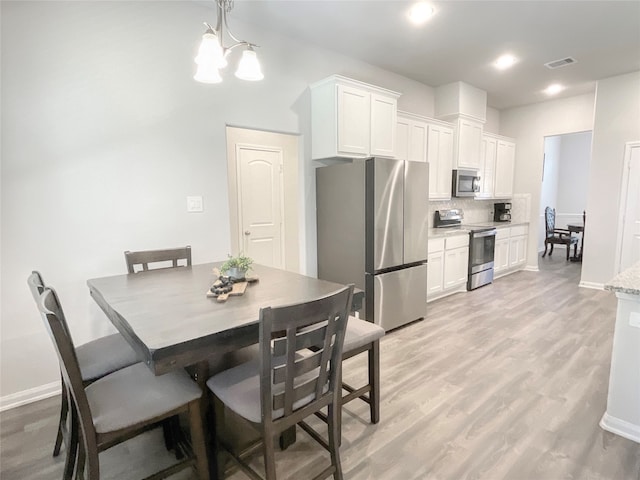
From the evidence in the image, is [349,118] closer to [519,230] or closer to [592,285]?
[519,230]

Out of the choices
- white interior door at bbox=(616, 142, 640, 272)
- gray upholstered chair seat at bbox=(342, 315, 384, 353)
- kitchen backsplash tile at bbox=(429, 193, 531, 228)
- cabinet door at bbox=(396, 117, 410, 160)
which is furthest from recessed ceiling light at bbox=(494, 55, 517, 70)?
gray upholstered chair seat at bbox=(342, 315, 384, 353)

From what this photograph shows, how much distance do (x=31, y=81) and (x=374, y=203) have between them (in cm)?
257

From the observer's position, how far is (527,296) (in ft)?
15.2

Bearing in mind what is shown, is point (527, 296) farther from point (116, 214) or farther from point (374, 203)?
point (116, 214)

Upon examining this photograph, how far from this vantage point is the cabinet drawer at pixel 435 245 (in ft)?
13.4

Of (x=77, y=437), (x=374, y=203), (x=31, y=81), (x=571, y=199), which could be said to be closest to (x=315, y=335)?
(x=77, y=437)

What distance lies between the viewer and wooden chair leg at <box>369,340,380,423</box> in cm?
202

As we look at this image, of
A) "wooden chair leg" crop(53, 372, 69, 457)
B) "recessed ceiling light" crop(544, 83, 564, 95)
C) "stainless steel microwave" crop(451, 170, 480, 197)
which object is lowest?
"wooden chair leg" crop(53, 372, 69, 457)

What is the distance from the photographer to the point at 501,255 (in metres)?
5.54

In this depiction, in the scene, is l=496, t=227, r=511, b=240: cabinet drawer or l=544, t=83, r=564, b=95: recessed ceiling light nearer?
l=544, t=83, r=564, b=95: recessed ceiling light

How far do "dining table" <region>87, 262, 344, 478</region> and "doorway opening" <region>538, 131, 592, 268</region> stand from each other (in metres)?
8.02

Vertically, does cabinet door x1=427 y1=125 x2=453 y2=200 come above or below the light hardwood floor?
above

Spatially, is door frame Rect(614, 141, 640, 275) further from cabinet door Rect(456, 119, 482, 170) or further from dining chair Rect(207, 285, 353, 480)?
dining chair Rect(207, 285, 353, 480)

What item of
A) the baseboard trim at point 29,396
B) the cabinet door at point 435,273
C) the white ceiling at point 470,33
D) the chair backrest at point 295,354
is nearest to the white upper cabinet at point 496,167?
the white ceiling at point 470,33
